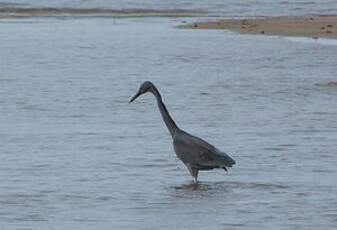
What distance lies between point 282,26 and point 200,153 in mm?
22418

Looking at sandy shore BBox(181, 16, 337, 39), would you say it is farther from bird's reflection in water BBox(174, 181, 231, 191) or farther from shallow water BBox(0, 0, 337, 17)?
bird's reflection in water BBox(174, 181, 231, 191)

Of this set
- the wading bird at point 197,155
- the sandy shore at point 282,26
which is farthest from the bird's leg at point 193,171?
the sandy shore at point 282,26

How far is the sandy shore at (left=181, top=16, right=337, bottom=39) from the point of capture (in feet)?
101

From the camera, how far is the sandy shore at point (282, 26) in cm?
3080

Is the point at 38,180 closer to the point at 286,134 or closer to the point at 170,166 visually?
the point at 170,166

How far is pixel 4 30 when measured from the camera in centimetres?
3406

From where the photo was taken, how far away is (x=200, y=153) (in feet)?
36.9

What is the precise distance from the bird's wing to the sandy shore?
18.0 meters

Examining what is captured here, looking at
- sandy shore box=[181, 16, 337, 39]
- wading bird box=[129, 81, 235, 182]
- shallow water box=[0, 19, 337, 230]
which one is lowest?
sandy shore box=[181, 16, 337, 39]

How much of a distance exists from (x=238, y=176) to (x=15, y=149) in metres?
2.61

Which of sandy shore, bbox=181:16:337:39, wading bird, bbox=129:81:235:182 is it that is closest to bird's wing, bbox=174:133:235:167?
wading bird, bbox=129:81:235:182

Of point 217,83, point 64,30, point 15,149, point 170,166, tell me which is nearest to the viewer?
point 170,166

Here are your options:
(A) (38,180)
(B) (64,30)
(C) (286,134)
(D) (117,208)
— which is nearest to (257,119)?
(C) (286,134)

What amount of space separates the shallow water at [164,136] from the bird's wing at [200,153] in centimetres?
21
